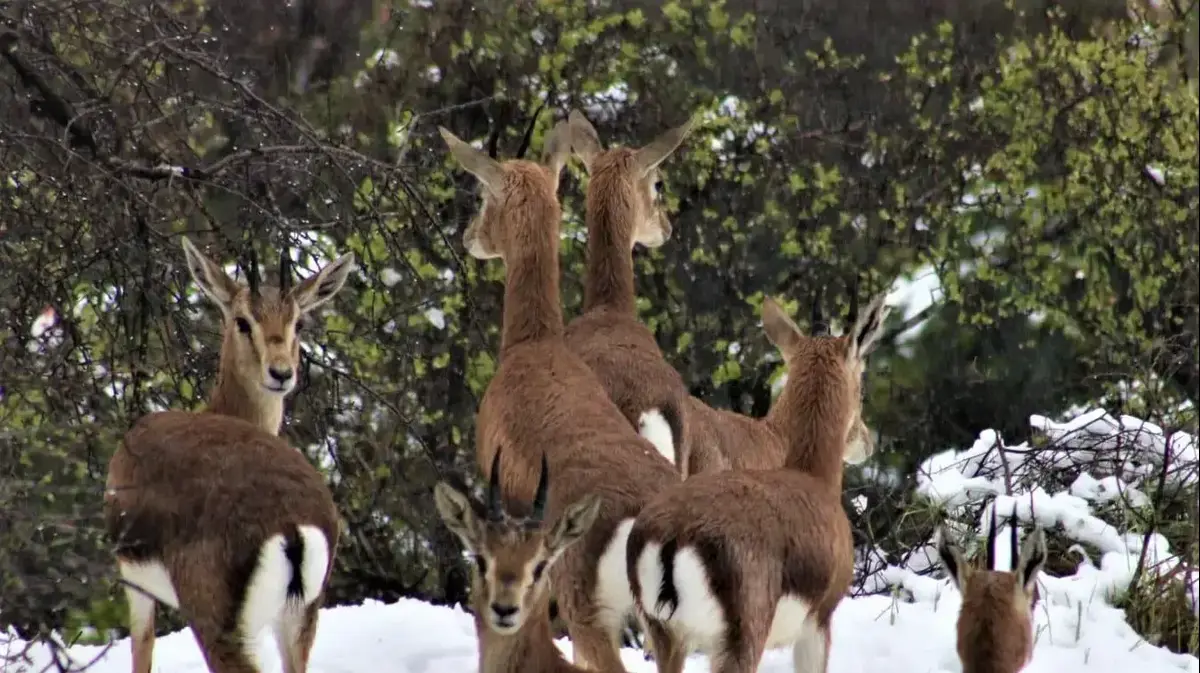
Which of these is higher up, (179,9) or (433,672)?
(179,9)

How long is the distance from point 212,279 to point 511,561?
78.5 inches

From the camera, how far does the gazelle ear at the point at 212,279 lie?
21.6 feet

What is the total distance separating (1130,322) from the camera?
1010 centimetres

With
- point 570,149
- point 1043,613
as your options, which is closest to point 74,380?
point 570,149

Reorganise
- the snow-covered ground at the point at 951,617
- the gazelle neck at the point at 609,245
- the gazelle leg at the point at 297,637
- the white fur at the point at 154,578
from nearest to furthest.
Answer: the white fur at the point at 154,578 → the gazelle leg at the point at 297,637 → the snow-covered ground at the point at 951,617 → the gazelle neck at the point at 609,245

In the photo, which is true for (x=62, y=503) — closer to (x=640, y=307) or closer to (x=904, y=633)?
(x=640, y=307)

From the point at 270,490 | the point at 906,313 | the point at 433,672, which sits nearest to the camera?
the point at 270,490

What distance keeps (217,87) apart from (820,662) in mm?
5686

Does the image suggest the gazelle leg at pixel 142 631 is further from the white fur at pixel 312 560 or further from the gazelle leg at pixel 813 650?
the gazelle leg at pixel 813 650

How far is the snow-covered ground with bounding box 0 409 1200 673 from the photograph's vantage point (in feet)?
22.6

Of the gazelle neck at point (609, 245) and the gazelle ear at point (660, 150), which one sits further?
the gazelle ear at point (660, 150)

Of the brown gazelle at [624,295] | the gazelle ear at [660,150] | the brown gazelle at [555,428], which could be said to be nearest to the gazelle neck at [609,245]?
the brown gazelle at [624,295]

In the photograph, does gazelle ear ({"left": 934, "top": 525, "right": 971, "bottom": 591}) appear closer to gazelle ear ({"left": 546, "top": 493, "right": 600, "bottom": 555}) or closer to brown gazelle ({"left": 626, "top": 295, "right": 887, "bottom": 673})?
brown gazelle ({"left": 626, "top": 295, "right": 887, "bottom": 673})

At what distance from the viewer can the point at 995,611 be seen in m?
5.20
